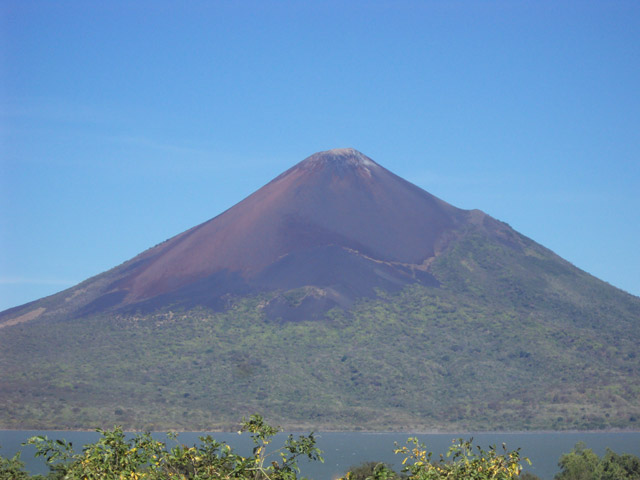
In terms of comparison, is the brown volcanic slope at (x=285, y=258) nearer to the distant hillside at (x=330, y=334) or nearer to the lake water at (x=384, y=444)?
the distant hillside at (x=330, y=334)

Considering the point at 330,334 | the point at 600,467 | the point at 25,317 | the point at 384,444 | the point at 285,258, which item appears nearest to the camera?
the point at 600,467

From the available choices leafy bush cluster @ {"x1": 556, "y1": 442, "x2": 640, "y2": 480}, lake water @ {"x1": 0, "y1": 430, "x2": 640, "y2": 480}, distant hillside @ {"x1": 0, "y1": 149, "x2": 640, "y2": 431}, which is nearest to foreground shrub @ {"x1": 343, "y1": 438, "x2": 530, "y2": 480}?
leafy bush cluster @ {"x1": 556, "y1": 442, "x2": 640, "y2": 480}

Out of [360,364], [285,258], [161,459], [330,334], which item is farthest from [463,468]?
[285,258]

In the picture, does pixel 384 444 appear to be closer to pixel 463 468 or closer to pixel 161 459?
pixel 463 468

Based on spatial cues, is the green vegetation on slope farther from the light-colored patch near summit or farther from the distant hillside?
the light-colored patch near summit

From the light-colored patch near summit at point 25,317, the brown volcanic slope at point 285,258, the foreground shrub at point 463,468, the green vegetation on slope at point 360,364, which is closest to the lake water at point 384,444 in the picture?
the green vegetation on slope at point 360,364

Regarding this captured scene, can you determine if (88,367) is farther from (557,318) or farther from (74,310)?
(557,318)

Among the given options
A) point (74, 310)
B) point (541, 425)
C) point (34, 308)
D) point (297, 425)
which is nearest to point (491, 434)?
point (541, 425)
